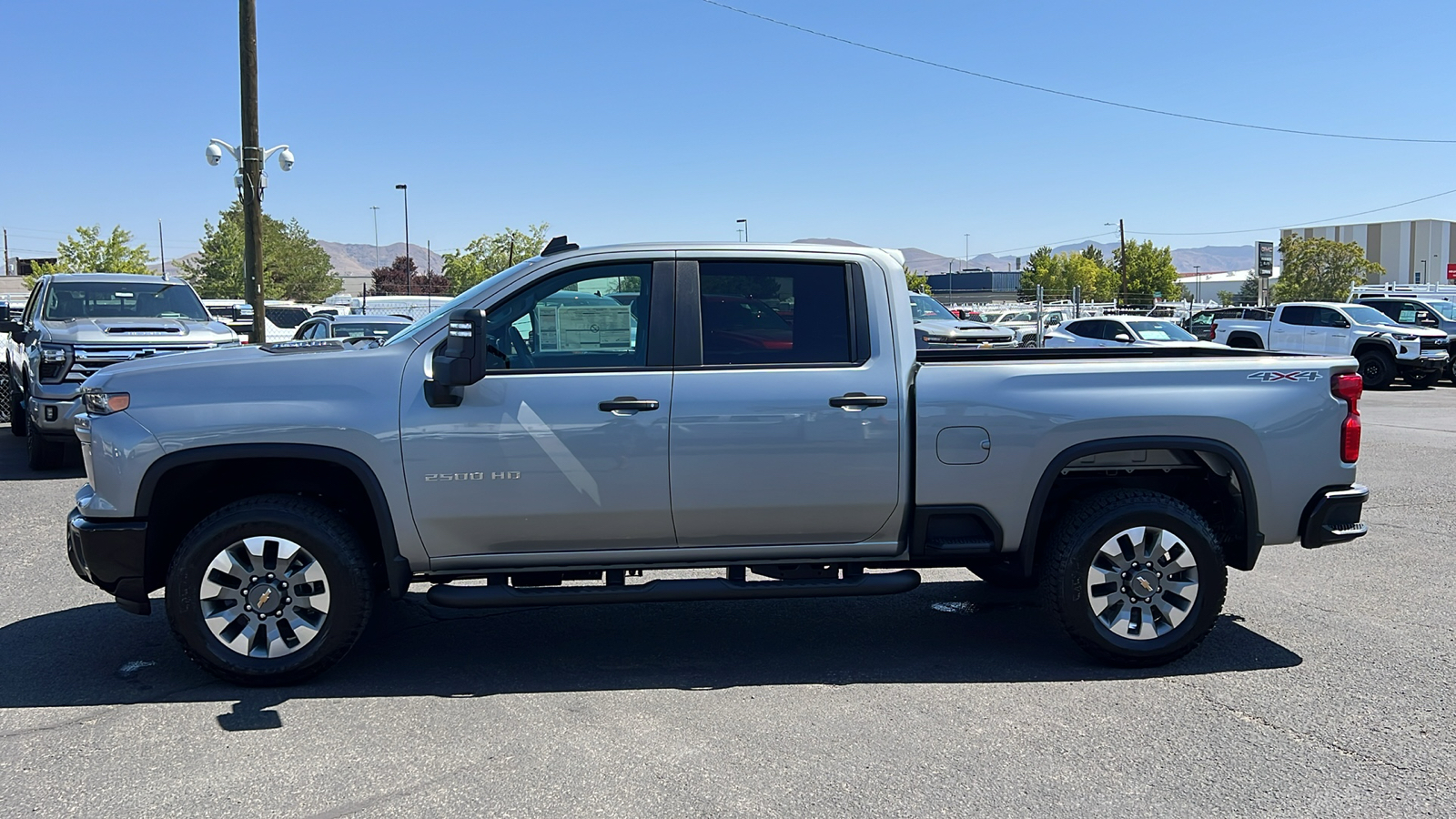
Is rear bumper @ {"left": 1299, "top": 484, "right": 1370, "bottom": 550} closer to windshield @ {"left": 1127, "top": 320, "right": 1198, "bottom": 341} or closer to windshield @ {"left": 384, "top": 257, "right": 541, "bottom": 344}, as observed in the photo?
windshield @ {"left": 384, "top": 257, "right": 541, "bottom": 344}

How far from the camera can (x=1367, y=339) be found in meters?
22.6

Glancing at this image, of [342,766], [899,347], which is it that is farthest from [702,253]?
[342,766]

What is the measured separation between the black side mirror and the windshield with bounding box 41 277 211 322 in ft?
30.3

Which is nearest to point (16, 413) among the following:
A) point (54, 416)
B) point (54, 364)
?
point (54, 364)

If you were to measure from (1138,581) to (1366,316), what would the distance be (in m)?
21.9

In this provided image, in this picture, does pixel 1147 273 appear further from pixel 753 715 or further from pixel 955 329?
pixel 753 715

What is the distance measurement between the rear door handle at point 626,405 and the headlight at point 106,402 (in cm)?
201

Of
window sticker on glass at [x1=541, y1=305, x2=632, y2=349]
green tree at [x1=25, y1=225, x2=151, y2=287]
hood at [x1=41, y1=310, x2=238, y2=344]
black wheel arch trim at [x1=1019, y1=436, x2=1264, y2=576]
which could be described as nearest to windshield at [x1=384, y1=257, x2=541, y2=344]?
window sticker on glass at [x1=541, y1=305, x2=632, y2=349]

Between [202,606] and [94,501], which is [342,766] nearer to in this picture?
[202,606]

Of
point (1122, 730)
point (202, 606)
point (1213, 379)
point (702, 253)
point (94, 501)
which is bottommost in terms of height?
point (1122, 730)

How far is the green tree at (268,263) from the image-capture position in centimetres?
7631

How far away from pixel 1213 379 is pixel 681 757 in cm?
292

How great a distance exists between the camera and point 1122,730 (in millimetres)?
4348

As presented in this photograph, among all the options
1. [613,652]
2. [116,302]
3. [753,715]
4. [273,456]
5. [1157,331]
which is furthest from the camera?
[1157,331]
